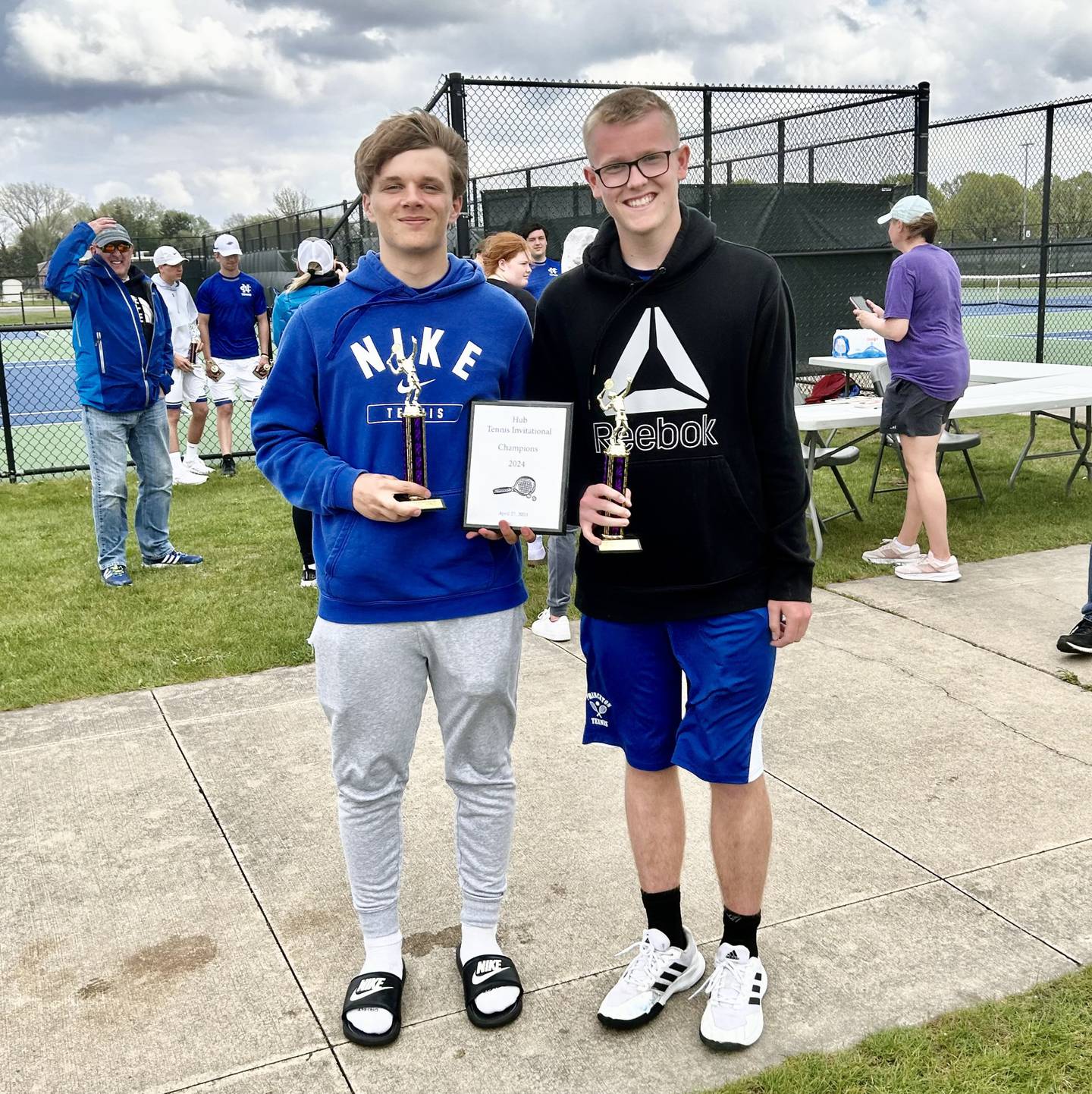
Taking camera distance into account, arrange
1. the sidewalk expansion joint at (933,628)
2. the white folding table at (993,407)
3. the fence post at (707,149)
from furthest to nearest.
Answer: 1. the fence post at (707,149)
2. the white folding table at (993,407)
3. the sidewalk expansion joint at (933,628)

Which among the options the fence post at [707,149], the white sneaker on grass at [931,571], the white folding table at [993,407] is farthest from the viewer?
the fence post at [707,149]

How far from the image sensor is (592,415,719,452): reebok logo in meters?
2.49

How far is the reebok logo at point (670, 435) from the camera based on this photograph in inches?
97.9

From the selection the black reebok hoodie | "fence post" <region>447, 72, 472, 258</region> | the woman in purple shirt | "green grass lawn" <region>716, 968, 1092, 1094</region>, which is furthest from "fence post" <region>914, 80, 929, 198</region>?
"green grass lawn" <region>716, 968, 1092, 1094</region>

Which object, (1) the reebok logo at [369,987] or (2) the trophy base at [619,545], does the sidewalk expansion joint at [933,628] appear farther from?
(1) the reebok logo at [369,987]

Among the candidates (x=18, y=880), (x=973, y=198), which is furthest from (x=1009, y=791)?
(x=973, y=198)

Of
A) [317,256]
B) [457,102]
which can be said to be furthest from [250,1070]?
[457,102]

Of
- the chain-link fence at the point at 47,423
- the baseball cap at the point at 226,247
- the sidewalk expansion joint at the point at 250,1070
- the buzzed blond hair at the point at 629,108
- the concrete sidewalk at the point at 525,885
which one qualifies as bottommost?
the sidewalk expansion joint at the point at 250,1070

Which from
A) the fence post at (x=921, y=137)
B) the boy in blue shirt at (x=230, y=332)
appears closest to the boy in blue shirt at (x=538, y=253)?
the boy in blue shirt at (x=230, y=332)

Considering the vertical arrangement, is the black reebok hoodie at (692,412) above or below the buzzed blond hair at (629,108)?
below

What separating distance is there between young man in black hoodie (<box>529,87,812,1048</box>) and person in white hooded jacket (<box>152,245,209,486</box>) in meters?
8.00

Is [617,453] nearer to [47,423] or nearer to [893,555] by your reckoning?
[893,555]

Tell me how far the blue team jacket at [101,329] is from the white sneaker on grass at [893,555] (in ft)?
14.8

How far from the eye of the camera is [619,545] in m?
2.44
